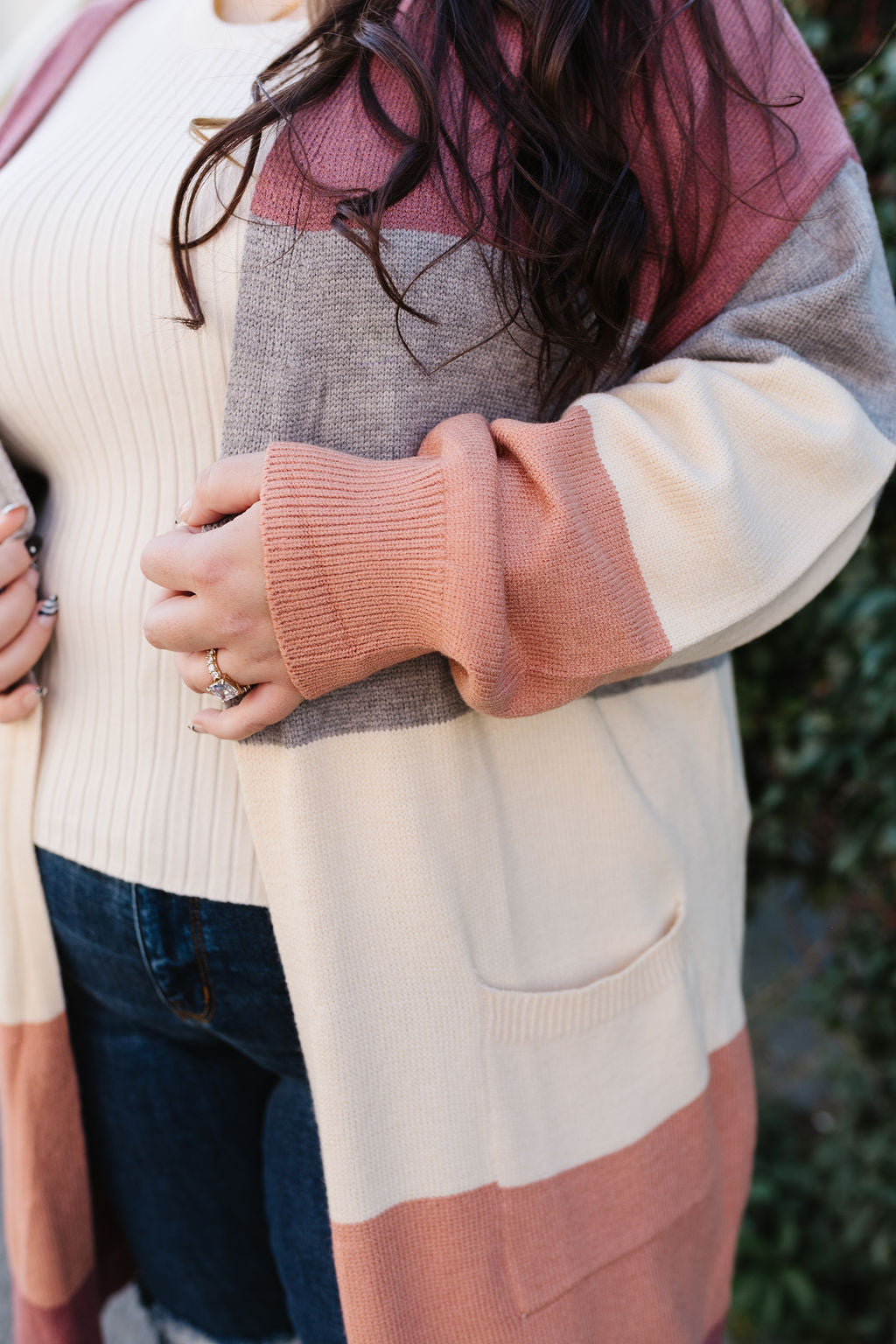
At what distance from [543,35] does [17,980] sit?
1043mm

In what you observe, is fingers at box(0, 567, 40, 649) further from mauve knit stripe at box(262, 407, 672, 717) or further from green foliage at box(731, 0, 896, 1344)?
green foliage at box(731, 0, 896, 1344)

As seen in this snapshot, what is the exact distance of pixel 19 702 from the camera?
3.25 feet

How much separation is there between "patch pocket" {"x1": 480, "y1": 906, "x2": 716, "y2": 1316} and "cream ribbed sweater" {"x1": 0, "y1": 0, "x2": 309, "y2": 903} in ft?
0.98

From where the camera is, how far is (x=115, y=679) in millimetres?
962

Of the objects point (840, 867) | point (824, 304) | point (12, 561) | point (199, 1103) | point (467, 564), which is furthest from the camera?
point (840, 867)

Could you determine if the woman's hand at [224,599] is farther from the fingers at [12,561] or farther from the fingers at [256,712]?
the fingers at [12,561]

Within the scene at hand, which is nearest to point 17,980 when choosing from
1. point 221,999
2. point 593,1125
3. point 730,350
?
point 221,999

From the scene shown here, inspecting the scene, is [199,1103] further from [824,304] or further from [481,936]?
[824,304]

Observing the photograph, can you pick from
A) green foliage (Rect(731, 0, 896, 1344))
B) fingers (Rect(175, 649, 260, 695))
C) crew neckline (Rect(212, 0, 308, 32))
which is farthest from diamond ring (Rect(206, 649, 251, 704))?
green foliage (Rect(731, 0, 896, 1344))

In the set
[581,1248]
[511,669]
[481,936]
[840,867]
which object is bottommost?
[840,867]

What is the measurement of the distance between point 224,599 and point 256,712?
0.32 ft

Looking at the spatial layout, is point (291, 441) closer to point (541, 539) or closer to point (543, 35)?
point (541, 539)

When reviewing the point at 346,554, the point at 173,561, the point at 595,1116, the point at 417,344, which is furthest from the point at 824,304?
the point at 595,1116

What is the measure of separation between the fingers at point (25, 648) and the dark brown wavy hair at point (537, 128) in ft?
1.15
